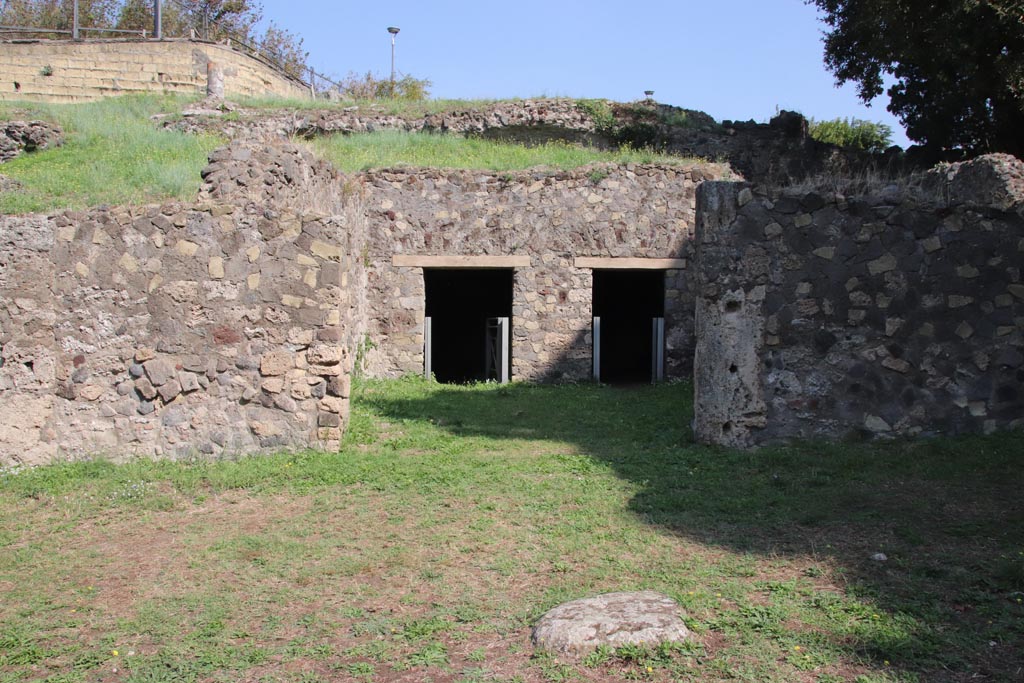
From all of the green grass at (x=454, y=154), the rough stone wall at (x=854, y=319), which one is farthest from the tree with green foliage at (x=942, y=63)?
the rough stone wall at (x=854, y=319)

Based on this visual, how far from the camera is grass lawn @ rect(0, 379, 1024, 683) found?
4.30m

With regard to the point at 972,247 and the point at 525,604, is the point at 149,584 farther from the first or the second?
the point at 972,247

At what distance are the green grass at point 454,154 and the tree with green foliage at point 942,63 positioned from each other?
4.40 meters

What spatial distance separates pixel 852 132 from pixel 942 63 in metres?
17.8

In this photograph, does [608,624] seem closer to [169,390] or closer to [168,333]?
[169,390]

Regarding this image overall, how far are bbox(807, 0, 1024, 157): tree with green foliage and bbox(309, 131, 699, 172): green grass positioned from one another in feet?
14.4

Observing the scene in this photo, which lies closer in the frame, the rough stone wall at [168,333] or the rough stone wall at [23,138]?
the rough stone wall at [168,333]

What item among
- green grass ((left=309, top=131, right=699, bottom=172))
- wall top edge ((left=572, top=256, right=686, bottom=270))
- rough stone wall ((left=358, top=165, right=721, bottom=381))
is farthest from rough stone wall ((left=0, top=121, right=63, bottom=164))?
wall top edge ((left=572, top=256, right=686, bottom=270))

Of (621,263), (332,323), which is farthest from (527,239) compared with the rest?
(332,323)

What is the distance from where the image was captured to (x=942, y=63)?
16203 millimetres

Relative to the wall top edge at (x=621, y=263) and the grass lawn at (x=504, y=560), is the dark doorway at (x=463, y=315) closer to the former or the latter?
the wall top edge at (x=621, y=263)

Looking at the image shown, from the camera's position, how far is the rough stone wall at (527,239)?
534 inches

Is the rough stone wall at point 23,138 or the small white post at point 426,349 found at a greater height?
the rough stone wall at point 23,138

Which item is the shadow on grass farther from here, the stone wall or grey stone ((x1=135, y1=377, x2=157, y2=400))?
the stone wall
